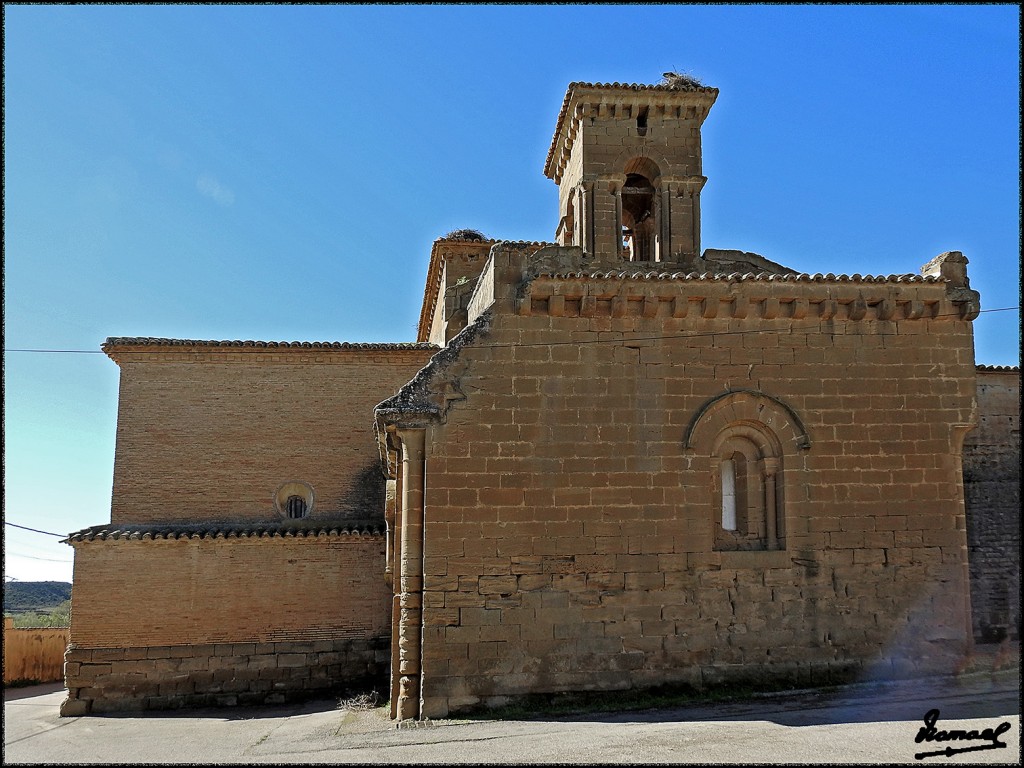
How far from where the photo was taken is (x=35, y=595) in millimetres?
61938

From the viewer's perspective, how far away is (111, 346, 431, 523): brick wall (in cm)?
1747

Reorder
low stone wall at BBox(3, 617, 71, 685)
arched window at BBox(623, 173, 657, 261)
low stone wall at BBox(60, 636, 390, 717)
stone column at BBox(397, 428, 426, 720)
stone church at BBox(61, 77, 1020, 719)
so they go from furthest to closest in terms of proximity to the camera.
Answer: low stone wall at BBox(3, 617, 71, 685)
arched window at BBox(623, 173, 657, 261)
low stone wall at BBox(60, 636, 390, 717)
stone church at BBox(61, 77, 1020, 719)
stone column at BBox(397, 428, 426, 720)

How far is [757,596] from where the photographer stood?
35.8 ft

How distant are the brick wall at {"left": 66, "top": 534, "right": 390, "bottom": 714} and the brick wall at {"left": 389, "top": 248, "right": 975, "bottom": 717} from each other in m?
6.41

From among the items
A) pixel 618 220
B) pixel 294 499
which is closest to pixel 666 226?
pixel 618 220

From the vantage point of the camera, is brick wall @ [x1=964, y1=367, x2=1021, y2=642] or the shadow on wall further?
the shadow on wall

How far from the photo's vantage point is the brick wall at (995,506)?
14.7 meters

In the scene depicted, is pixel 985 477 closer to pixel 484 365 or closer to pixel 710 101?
pixel 710 101

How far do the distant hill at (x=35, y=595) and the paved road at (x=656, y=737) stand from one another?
4564 centimetres

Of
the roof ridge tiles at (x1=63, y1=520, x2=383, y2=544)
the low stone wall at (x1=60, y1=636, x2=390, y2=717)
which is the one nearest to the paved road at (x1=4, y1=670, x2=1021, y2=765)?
the low stone wall at (x1=60, y1=636, x2=390, y2=717)

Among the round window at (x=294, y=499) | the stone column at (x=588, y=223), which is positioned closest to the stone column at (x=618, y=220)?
the stone column at (x=588, y=223)

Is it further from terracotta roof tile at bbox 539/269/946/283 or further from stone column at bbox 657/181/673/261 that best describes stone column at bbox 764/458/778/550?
stone column at bbox 657/181/673/261

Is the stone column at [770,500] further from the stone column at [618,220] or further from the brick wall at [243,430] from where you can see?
the brick wall at [243,430]

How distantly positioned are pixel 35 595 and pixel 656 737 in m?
66.3
